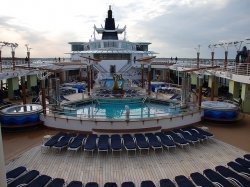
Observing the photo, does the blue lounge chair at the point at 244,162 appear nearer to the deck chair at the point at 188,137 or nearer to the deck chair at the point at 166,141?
the deck chair at the point at 188,137

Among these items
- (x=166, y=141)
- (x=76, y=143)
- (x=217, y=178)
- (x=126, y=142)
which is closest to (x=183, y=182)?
(x=217, y=178)

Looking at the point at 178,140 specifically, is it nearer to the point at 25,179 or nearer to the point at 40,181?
the point at 40,181

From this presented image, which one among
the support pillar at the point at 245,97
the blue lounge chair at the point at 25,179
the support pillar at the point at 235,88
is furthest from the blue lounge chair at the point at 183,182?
the support pillar at the point at 235,88

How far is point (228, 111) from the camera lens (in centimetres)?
1148

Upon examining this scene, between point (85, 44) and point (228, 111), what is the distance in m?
29.9

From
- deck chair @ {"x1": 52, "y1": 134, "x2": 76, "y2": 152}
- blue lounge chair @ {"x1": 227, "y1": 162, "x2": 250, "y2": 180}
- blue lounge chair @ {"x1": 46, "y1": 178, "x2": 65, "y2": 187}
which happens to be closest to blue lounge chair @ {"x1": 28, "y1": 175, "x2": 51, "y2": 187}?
blue lounge chair @ {"x1": 46, "y1": 178, "x2": 65, "y2": 187}

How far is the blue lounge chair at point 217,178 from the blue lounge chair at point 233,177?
16cm

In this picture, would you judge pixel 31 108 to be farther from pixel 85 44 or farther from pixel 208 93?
pixel 85 44

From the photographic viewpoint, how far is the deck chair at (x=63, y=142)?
802 cm

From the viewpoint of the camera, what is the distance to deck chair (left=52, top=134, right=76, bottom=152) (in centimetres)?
802

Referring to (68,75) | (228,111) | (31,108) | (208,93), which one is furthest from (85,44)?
(228,111)

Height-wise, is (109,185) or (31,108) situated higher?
(31,108)

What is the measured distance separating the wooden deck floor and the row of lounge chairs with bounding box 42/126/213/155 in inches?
10.3

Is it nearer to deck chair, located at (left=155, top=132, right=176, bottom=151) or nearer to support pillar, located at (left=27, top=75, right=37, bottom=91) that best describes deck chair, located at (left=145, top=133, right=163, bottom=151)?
deck chair, located at (left=155, top=132, right=176, bottom=151)
